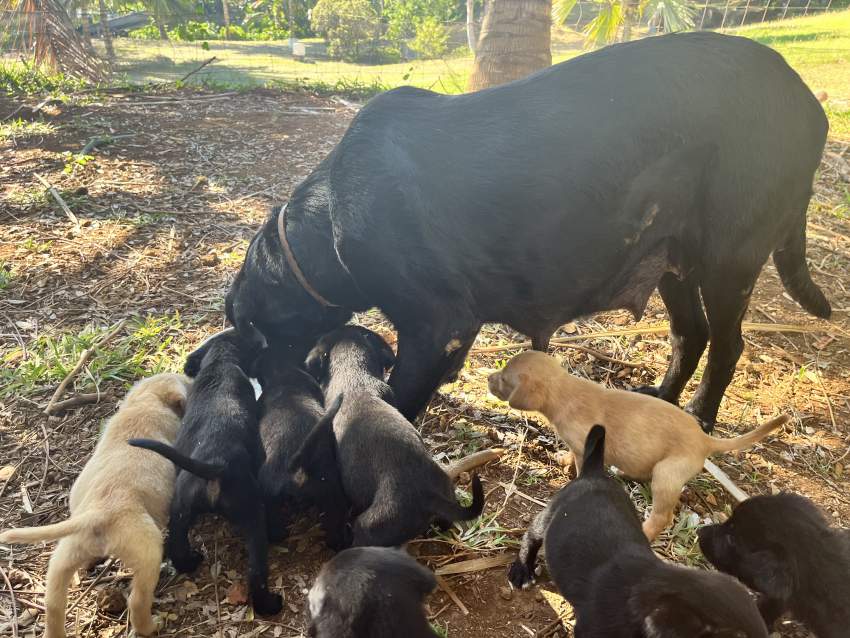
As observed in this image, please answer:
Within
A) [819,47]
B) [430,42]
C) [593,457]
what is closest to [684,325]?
[593,457]

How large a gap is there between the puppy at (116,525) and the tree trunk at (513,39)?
211 inches

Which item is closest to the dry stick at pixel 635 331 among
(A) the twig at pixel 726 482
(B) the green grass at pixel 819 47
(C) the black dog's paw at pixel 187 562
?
(A) the twig at pixel 726 482

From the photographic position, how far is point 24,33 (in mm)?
9953

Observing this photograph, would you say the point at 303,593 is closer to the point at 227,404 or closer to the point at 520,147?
the point at 227,404

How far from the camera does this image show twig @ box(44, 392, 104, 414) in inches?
136

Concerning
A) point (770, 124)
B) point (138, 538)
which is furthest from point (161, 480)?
point (770, 124)

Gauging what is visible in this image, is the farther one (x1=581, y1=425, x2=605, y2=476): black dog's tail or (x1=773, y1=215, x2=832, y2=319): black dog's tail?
(x1=773, y1=215, x2=832, y2=319): black dog's tail

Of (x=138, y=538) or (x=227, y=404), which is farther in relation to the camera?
(x=227, y=404)

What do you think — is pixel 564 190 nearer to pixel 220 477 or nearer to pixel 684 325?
pixel 684 325

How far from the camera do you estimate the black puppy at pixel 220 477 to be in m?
2.40

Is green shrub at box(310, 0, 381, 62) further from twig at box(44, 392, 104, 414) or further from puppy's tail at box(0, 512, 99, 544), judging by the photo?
puppy's tail at box(0, 512, 99, 544)

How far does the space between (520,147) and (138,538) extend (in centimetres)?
226

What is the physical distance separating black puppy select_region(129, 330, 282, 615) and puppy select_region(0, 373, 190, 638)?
0.39ft

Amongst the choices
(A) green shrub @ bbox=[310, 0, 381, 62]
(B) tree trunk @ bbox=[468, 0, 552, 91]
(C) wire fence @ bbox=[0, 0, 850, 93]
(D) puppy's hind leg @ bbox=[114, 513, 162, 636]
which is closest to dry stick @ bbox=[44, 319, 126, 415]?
(D) puppy's hind leg @ bbox=[114, 513, 162, 636]
